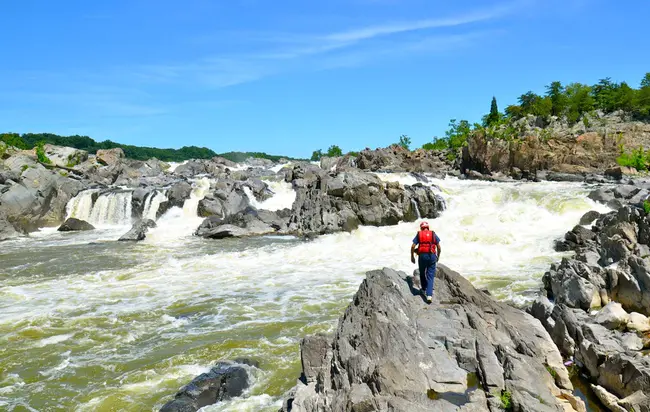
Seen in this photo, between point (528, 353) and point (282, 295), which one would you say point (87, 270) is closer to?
point (282, 295)

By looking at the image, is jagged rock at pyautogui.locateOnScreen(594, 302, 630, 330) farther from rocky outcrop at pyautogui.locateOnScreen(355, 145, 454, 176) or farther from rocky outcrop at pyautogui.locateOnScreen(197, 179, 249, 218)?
rocky outcrop at pyautogui.locateOnScreen(355, 145, 454, 176)

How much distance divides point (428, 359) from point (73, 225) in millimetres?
35099

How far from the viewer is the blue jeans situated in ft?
31.8

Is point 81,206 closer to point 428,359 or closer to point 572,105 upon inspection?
point 428,359

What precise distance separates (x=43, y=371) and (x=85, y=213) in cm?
3140

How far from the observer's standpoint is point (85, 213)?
39094mm

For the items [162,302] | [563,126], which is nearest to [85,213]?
[162,302]

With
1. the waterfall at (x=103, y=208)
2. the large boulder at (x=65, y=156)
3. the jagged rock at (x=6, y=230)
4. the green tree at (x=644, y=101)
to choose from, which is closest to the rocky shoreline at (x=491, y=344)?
the jagged rock at (x=6, y=230)

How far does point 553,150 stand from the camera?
5656cm

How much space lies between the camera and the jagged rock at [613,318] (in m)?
10.1

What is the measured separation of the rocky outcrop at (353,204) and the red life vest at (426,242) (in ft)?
66.9

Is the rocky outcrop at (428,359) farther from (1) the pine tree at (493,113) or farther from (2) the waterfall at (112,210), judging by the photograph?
(1) the pine tree at (493,113)

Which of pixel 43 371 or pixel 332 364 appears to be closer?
pixel 332 364

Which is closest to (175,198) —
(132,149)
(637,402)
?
(637,402)
